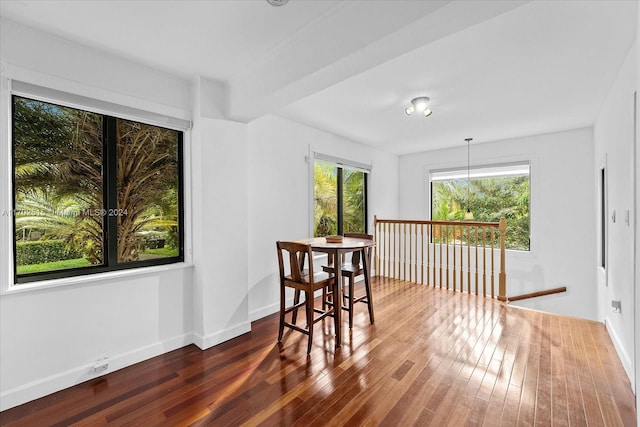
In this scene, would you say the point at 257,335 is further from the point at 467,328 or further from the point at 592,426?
the point at 592,426

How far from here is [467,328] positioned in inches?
121

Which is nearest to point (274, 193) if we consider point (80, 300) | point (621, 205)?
point (80, 300)

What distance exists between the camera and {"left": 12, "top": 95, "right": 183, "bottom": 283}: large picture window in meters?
2.05

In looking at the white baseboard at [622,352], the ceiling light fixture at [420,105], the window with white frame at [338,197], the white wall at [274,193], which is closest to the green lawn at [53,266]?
the white wall at [274,193]

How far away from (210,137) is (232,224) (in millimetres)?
846

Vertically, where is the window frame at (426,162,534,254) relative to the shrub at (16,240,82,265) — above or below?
above

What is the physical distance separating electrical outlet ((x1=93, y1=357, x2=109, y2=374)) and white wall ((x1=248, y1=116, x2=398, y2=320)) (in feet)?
4.53

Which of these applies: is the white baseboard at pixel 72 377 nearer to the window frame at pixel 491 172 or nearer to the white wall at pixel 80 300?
the white wall at pixel 80 300

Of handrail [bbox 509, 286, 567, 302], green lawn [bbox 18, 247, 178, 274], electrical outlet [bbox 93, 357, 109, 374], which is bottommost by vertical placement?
handrail [bbox 509, 286, 567, 302]

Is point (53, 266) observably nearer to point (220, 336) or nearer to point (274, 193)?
point (220, 336)

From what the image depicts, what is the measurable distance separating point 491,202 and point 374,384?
14.8ft

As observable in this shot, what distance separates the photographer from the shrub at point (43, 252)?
2.04 meters

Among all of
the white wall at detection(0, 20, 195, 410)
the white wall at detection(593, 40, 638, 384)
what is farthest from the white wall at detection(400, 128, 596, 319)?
the white wall at detection(0, 20, 195, 410)

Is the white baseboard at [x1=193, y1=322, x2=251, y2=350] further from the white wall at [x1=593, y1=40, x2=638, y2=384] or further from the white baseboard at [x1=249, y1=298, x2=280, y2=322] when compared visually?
the white wall at [x1=593, y1=40, x2=638, y2=384]
